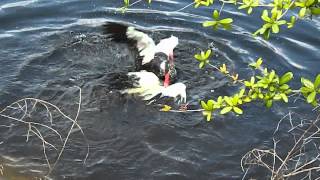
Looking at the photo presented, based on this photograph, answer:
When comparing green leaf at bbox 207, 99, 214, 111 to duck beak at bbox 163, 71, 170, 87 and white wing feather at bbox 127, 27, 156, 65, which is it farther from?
white wing feather at bbox 127, 27, 156, 65

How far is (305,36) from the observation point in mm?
8773

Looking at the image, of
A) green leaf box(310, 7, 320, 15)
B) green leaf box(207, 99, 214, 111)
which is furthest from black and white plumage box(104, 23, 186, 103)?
green leaf box(310, 7, 320, 15)

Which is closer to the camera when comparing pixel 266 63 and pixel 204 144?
pixel 204 144

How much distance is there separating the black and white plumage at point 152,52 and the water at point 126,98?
19 centimetres

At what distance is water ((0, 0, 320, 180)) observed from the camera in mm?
5703

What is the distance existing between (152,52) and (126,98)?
94 cm

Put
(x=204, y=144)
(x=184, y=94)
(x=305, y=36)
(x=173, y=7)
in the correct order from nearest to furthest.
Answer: (x=204, y=144) → (x=184, y=94) → (x=305, y=36) → (x=173, y=7)

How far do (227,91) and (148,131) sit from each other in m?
1.44

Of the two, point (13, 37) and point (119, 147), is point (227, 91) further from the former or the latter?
point (13, 37)

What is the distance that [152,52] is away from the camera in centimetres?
742

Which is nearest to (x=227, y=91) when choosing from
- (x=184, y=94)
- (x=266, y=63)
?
(x=184, y=94)

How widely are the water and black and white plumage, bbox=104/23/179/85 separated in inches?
7.7

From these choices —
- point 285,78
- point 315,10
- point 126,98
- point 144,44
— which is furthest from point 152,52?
point 315,10

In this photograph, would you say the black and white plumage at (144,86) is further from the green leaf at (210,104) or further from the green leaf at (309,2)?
the green leaf at (309,2)
